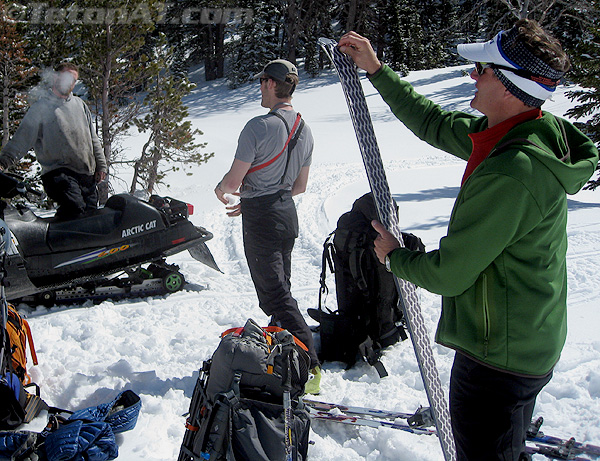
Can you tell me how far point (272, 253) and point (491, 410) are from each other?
1993 mm

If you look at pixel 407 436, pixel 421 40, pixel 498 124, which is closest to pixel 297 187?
pixel 407 436

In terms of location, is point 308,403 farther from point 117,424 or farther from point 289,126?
point 289,126

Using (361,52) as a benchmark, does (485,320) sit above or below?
below

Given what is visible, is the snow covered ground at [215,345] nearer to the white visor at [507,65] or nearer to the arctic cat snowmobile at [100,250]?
the arctic cat snowmobile at [100,250]

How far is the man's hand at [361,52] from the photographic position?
7.81 feet

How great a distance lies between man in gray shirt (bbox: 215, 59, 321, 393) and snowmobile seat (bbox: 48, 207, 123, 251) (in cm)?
163

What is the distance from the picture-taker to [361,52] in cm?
239

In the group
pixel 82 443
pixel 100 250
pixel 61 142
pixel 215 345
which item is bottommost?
pixel 215 345

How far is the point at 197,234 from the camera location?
5.16 meters

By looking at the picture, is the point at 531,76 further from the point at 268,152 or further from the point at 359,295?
the point at 359,295

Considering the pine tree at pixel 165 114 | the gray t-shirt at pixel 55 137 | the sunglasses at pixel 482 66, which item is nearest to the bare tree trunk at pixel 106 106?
the pine tree at pixel 165 114

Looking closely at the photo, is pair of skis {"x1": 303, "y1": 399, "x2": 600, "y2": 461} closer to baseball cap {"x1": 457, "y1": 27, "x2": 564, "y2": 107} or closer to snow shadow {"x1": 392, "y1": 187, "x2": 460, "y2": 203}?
baseball cap {"x1": 457, "y1": 27, "x2": 564, "y2": 107}

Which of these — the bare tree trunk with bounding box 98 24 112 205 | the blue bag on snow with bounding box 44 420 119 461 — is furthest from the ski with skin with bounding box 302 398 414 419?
the bare tree trunk with bounding box 98 24 112 205

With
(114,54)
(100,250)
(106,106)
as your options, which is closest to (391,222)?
(100,250)
